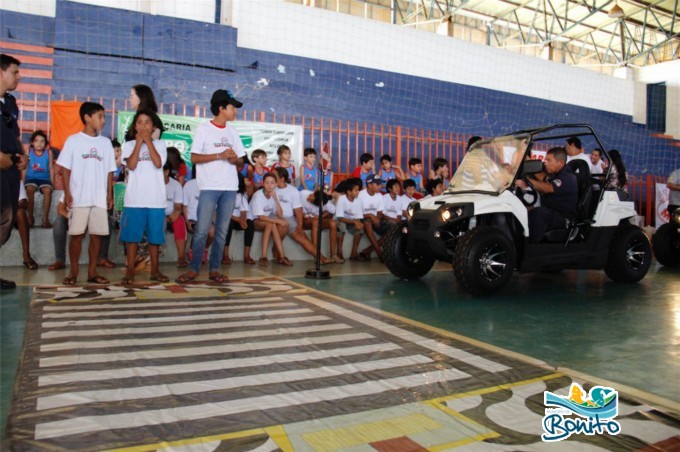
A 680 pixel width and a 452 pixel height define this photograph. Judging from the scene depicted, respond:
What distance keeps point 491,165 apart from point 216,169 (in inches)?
106

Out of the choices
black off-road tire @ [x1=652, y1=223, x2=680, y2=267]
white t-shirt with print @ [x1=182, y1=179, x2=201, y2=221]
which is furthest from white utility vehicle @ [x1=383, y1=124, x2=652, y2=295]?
white t-shirt with print @ [x1=182, y1=179, x2=201, y2=221]

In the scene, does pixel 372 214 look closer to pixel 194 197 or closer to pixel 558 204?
pixel 194 197

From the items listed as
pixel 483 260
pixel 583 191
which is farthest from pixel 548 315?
pixel 583 191

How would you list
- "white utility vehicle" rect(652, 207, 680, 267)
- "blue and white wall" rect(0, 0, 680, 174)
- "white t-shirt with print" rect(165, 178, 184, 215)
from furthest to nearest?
1. "blue and white wall" rect(0, 0, 680, 174)
2. "white utility vehicle" rect(652, 207, 680, 267)
3. "white t-shirt with print" rect(165, 178, 184, 215)

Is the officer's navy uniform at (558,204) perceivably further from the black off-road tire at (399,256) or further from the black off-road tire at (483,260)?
the black off-road tire at (399,256)

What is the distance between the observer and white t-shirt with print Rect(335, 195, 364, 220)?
23.7 ft

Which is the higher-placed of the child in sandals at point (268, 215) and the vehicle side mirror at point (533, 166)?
the vehicle side mirror at point (533, 166)

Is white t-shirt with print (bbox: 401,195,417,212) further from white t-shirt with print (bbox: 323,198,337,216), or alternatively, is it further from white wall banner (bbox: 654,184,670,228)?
white wall banner (bbox: 654,184,670,228)

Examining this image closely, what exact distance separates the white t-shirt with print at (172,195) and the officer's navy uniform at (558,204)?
13.3 feet

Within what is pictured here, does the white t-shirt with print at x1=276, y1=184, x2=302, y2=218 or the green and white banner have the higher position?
the green and white banner

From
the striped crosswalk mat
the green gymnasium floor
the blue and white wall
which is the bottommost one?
the striped crosswalk mat

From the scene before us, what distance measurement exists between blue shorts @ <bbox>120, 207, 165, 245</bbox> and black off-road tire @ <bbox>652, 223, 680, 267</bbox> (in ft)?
22.3

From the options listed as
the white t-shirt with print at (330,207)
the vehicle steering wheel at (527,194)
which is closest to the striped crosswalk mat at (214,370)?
the vehicle steering wheel at (527,194)

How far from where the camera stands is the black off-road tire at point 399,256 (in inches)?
206
